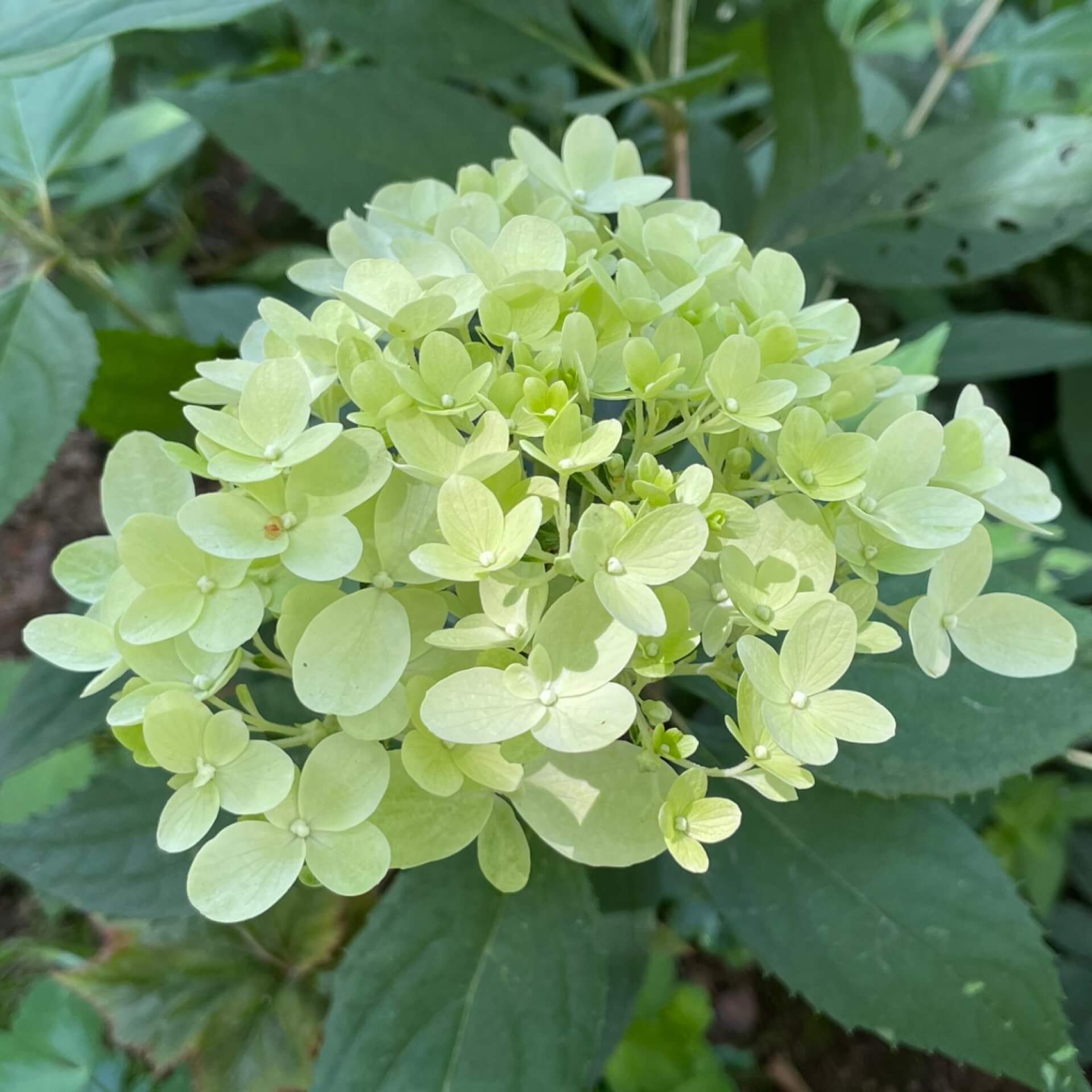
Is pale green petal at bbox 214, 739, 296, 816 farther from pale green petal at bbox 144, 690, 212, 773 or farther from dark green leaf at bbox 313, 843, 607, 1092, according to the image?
dark green leaf at bbox 313, 843, 607, 1092

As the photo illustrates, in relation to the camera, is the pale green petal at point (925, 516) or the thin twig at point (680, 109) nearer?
the pale green petal at point (925, 516)

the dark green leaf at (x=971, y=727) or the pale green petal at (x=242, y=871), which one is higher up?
the pale green petal at (x=242, y=871)

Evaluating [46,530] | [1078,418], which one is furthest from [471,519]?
[1078,418]

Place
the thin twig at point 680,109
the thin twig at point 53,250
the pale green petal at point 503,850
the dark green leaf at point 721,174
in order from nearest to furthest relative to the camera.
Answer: the pale green petal at point 503,850 < the thin twig at point 53,250 < the thin twig at point 680,109 < the dark green leaf at point 721,174

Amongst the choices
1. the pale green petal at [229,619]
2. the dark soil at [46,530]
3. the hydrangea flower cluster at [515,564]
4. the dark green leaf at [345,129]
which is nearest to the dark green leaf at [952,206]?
the dark green leaf at [345,129]

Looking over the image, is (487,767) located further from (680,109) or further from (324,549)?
(680,109)

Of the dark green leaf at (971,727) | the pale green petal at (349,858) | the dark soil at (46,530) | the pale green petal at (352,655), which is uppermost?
the pale green petal at (352,655)

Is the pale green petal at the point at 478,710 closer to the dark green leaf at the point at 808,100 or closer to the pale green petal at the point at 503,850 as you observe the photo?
the pale green petal at the point at 503,850
